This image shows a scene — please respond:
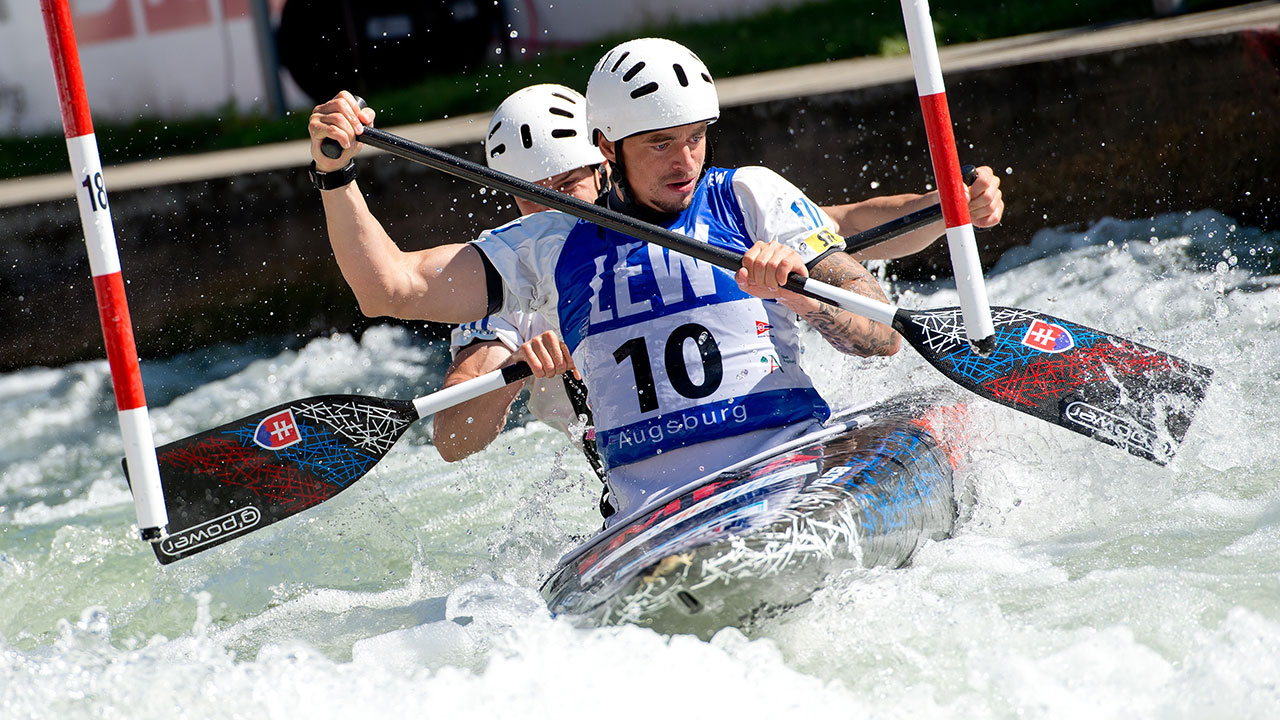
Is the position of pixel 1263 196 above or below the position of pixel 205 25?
below

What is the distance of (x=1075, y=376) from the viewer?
360 cm

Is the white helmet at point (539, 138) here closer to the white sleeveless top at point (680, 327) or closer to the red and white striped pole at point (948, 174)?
the white sleeveless top at point (680, 327)

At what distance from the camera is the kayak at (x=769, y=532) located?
2.74 m

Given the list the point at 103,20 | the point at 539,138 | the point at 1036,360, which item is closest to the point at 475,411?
the point at 539,138

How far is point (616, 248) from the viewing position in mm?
3584

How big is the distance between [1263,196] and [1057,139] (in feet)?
4.11

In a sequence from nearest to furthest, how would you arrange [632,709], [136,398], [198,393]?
[632,709], [136,398], [198,393]

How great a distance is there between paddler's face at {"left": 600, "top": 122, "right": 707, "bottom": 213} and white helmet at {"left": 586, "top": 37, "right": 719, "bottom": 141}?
4cm

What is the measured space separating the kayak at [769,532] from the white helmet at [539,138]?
155 cm

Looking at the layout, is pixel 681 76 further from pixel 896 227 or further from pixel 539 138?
pixel 539 138

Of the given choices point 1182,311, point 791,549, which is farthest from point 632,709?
point 1182,311

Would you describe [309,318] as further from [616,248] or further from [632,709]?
[632,709]

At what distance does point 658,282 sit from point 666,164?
1.18 ft

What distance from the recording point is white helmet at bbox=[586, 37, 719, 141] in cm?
351
